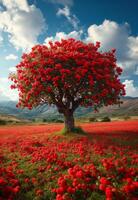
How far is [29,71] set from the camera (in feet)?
90.3

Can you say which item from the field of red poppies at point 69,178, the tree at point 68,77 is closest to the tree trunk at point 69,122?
the tree at point 68,77

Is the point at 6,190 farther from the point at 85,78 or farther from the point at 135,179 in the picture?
the point at 85,78

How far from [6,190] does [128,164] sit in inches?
298

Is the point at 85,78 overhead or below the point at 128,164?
overhead

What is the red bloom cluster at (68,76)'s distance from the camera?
2616 centimetres

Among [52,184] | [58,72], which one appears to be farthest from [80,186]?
[58,72]

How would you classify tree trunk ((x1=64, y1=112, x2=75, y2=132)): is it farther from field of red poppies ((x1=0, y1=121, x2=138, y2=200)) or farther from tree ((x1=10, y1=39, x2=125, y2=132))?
field of red poppies ((x1=0, y1=121, x2=138, y2=200))

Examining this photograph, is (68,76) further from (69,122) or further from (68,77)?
(69,122)

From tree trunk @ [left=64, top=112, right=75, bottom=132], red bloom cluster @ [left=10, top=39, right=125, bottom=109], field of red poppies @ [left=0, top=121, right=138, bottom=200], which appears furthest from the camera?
tree trunk @ [left=64, top=112, right=75, bottom=132]

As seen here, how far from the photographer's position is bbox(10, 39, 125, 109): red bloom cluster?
2616 cm

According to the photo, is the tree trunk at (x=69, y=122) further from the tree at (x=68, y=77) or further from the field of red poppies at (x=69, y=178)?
the field of red poppies at (x=69, y=178)

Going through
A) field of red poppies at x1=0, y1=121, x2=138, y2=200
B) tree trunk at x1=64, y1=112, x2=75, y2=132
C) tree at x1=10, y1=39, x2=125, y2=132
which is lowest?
field of red poppies at x1=0, y1=121, x2=138, y2=200

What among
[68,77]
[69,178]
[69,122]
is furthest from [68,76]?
[69,178]

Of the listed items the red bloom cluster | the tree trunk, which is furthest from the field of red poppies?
the tree trunk
